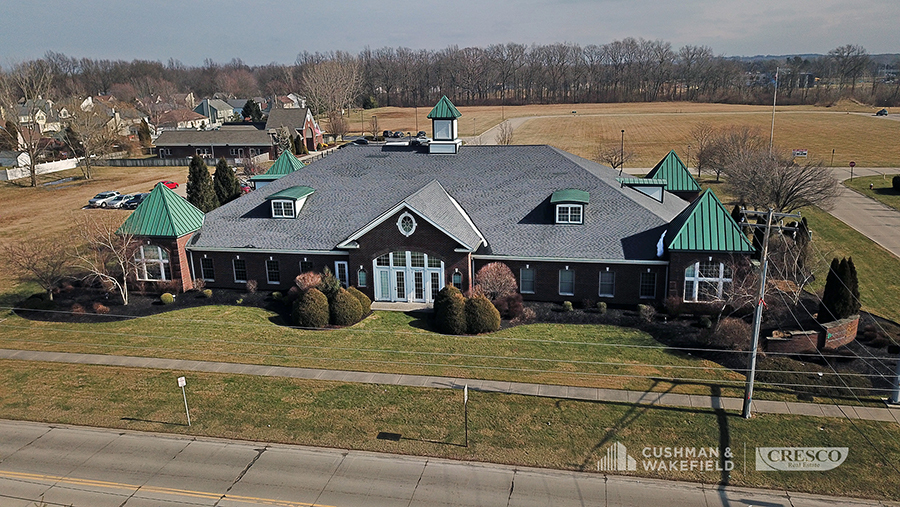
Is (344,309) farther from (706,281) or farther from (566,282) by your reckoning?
(706,281)

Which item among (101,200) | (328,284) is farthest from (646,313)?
(101,200)

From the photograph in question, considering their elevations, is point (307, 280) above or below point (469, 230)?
below

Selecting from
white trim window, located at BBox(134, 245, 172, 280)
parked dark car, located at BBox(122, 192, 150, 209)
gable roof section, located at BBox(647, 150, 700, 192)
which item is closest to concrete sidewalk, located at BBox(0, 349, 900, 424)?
white trim window, located at BBox(134, 245, 172, 280)

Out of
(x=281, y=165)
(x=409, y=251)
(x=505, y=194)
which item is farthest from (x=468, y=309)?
(x=281, y=165)

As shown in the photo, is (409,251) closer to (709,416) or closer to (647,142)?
(709,416)

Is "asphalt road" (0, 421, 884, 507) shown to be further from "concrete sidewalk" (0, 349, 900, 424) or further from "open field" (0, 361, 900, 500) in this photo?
"concrete sidewalk" (0, 349, 900, 424)

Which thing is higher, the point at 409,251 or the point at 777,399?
the point at 409,251

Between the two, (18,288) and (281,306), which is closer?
→ (281,306)
